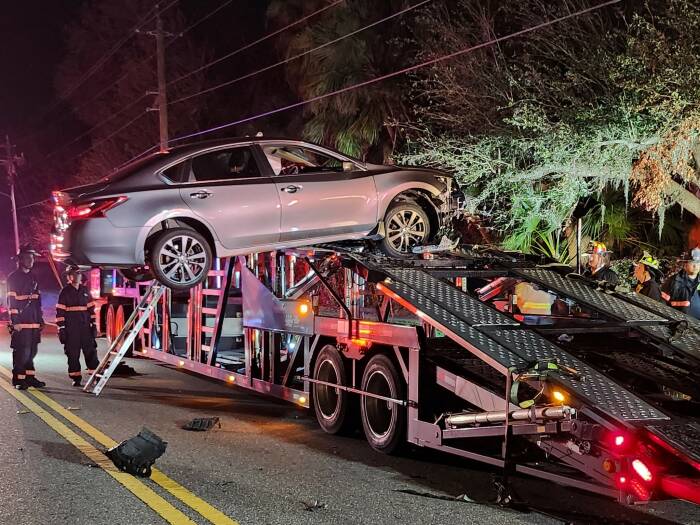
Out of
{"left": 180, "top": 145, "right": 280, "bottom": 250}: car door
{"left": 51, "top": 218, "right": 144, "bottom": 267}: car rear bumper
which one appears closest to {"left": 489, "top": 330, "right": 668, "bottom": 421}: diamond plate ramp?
{"left": 180, "top": 145, "right": 280, "bottom": 250}: car door

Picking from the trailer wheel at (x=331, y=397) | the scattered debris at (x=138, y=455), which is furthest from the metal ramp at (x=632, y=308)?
the scattered debris at (x=138, y=455)

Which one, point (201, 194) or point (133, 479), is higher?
point (201, 194)

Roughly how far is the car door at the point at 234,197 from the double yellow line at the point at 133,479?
2349 millimetres

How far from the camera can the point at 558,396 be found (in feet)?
16.1

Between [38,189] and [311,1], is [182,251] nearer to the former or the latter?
[311,1]

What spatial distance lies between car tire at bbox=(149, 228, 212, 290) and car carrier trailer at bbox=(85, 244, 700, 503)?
1156mm

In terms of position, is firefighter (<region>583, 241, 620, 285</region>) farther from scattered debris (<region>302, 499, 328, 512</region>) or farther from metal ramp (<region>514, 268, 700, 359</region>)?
scattered debris (<region>302, 499, 328, 512</region>)

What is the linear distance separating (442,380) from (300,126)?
52.6ft

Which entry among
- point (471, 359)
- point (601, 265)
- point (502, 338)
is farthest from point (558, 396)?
point (601, 265)

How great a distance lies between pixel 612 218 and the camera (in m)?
14.7

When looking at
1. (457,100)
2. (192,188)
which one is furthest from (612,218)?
(192,188)

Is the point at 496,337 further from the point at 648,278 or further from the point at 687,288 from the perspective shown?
the point at 648,278

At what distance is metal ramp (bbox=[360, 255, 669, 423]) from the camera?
479 centimetres

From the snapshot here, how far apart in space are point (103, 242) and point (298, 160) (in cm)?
240
